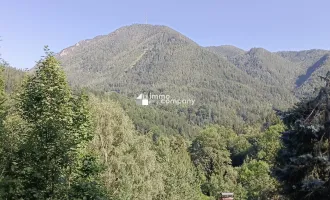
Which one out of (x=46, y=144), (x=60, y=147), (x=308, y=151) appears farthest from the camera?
(x=308, y=151)

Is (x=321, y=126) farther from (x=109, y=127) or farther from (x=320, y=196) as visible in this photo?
(x=109, y=127)

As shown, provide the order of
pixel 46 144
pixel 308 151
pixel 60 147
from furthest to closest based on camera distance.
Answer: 1. pixel 308 151
2. pixel 46 144
3. pixel 60 147

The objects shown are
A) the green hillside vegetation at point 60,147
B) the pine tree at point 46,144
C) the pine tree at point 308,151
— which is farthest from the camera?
the green hillside vegetation at point 60,147

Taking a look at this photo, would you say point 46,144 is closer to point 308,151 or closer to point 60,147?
point 60,147

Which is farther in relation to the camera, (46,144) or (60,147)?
(46,144)

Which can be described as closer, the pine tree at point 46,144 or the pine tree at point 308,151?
the pine tree at point 308,151

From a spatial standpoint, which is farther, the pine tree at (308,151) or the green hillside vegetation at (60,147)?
the green hillside vegetation at (60,147)

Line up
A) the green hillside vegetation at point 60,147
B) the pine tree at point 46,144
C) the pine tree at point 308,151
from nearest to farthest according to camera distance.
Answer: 1. the pine tree at point 308,151
2. the pine tree at point 46,144
3. the green hillside vegetation at point 60,147

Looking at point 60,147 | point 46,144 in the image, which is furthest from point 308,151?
point 46,144

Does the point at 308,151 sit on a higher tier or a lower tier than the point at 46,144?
lower

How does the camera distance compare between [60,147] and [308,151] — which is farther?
[308,151]

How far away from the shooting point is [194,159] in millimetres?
68438

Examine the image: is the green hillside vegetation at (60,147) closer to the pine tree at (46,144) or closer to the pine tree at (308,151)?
the pine tree at (46,144)

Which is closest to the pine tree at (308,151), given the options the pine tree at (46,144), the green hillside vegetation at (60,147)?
the green hillside vegetation at (60,147)
